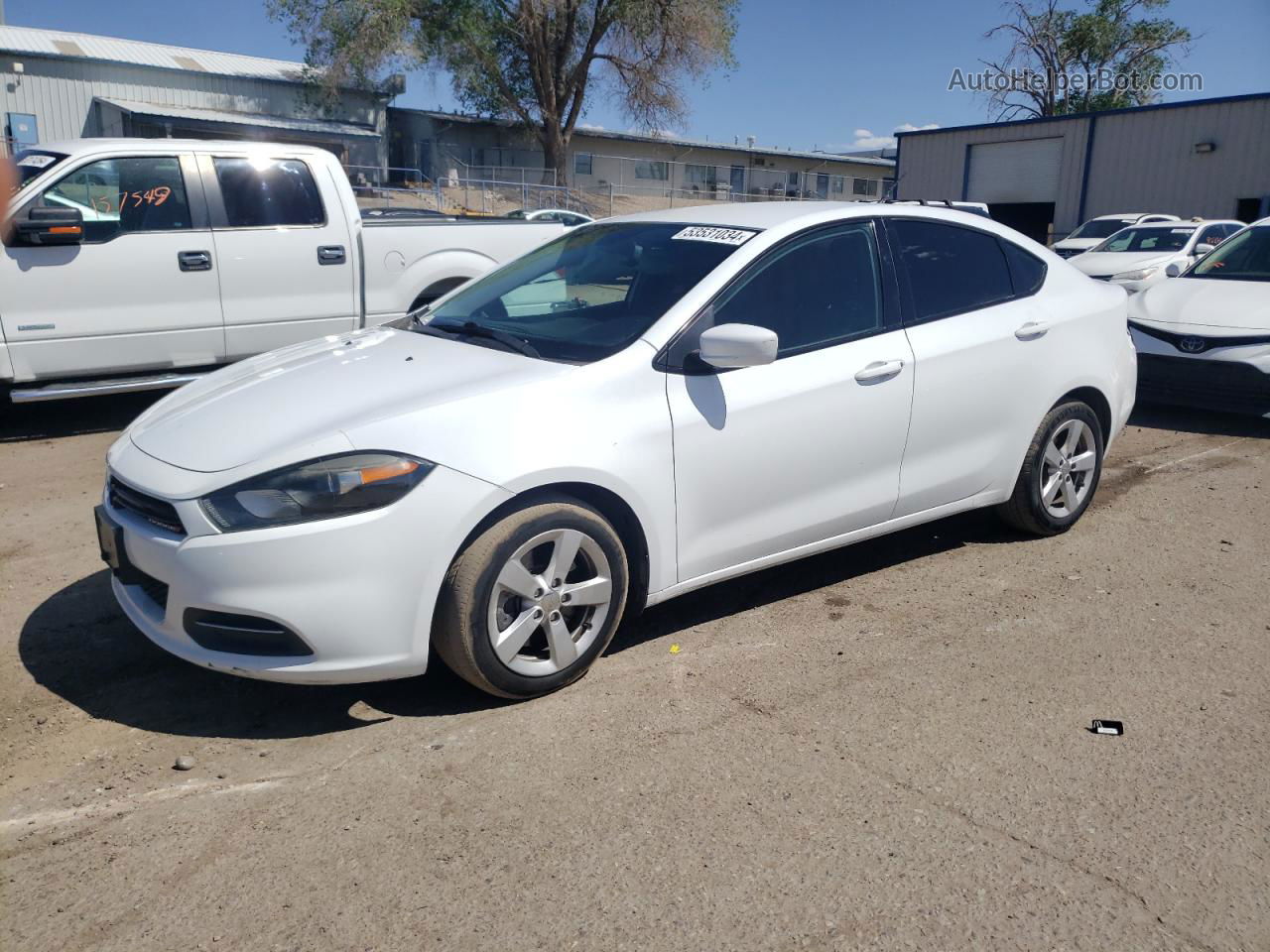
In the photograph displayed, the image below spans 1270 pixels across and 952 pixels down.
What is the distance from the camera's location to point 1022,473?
4961mm

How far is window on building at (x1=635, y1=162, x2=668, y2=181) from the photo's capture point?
4728 cm

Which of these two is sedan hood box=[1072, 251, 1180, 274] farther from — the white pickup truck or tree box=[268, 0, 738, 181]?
tree box=[268, 0, 738, 181]

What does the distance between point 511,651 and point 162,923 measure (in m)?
1.27

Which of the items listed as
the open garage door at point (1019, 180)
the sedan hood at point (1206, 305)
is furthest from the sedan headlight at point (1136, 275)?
the open garage door at point (1019, 180)

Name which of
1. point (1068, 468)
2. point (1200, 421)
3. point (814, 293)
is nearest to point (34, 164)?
point (814, 293)

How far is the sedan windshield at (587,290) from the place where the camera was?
3.87 metres

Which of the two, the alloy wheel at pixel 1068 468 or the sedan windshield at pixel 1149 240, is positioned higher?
the sedan windshield at pixel 1149 240

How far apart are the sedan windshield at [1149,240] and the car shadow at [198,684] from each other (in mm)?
15943

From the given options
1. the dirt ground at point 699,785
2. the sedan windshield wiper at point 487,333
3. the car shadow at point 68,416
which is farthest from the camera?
the car shadow at point 68,416

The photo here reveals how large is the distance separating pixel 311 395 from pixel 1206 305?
7.04 meters

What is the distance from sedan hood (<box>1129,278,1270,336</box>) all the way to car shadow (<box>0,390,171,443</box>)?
783 cm

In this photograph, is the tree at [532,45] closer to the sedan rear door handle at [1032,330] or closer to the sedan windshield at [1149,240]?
the sedan windshield at [1149,240]

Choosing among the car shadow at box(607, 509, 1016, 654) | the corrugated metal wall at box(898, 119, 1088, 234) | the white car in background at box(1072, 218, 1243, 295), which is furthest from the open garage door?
the car shadow at box(607, 509, 1016, 654)

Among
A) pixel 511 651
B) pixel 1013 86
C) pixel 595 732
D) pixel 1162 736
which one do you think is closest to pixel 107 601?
pixel 511 651
